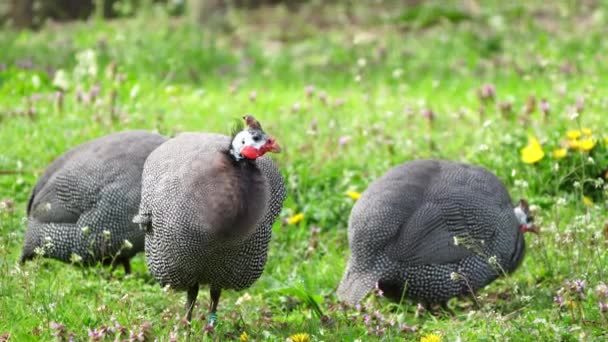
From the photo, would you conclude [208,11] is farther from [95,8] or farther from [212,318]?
[212,318]

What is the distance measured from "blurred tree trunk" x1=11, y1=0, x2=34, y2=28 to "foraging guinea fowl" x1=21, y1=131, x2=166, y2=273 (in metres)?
7.37

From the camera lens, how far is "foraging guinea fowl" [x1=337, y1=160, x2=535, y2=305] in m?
4.77

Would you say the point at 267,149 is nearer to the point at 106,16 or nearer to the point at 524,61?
the point at 524,61

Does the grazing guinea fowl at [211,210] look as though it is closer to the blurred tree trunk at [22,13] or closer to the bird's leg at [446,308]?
the bird's leg at [446,308]

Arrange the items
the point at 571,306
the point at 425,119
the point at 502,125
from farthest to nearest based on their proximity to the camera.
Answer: the point at 425,119
the point at 502,125
the point at 571,306

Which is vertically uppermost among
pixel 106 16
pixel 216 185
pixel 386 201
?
pixel 216 185

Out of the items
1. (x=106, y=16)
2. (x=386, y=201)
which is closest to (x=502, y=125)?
(x=386, y=201)

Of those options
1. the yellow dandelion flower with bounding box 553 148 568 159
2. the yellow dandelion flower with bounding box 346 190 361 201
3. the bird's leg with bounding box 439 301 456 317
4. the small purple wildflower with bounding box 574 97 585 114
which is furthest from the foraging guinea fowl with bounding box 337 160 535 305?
the small purple wildflower with bounding box 574 97 585 114

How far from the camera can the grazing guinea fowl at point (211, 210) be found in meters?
3.88

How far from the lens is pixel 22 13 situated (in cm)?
1233

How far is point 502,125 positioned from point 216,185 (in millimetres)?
3528

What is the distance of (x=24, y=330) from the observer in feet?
13.4

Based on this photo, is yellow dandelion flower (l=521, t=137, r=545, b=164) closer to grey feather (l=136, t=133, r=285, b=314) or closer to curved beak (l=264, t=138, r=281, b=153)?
grey feather (l=136, t=133, r=285, b=314)

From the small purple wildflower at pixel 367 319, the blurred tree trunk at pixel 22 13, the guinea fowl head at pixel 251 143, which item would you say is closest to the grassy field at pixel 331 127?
the small purple wildflower at pixel 367 319
